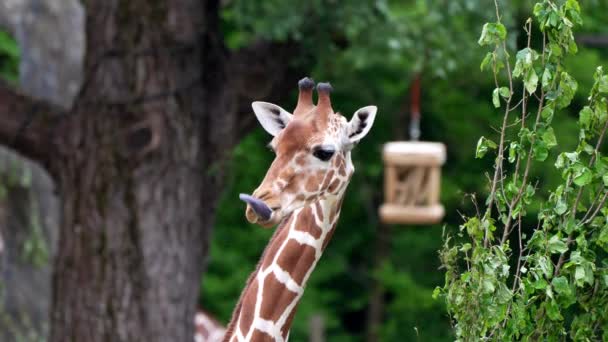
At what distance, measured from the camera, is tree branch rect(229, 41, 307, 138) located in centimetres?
805

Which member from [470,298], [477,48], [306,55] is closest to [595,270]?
[470,298]

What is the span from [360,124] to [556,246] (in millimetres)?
784

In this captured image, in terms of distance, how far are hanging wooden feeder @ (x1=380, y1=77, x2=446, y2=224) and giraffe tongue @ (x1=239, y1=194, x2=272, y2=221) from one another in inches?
183

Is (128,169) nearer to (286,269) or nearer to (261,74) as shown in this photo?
(261,74)

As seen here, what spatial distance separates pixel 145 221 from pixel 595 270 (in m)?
4.04

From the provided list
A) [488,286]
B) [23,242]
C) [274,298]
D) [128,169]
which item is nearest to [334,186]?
[274,298]

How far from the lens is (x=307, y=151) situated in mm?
4035

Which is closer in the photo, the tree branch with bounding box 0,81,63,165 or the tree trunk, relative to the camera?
the tree trunk

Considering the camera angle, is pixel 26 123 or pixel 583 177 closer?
pixel 583 177

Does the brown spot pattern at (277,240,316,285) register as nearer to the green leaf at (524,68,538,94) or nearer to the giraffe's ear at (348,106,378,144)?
the giraffe's ear at (348,106,378,144)

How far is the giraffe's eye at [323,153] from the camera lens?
4.05m

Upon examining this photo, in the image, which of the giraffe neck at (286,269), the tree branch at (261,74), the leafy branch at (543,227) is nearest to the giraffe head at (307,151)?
the giraffe neck at (286,269)

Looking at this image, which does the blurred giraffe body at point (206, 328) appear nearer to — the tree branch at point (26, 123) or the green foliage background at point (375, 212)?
the tree branch at point (26, 123)

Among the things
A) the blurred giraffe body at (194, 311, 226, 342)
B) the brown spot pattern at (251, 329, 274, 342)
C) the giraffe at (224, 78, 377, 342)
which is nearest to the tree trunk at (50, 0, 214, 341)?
the blurred giraffe body at (194, 311, 226, 342)
